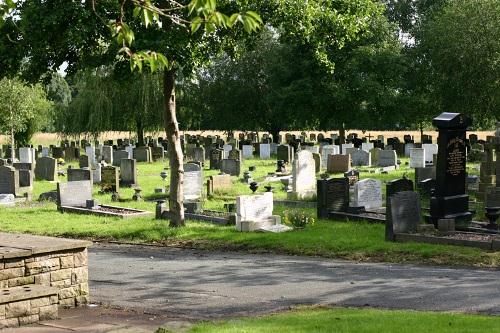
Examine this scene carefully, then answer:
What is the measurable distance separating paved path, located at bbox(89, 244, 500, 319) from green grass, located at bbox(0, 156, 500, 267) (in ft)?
2.60

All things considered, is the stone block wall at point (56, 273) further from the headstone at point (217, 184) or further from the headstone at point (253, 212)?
the headstone at point (217, 184)

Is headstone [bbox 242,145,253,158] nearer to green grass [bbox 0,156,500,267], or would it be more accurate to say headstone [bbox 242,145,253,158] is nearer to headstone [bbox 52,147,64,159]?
headstone [bbox 52,147,64,159]

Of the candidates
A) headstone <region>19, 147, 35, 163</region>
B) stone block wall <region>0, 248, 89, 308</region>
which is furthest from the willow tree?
stone block wall <region>0, 248, 89, 308</region>

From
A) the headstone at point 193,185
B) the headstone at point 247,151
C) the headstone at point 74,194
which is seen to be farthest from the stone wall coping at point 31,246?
the headstone at point 247,151

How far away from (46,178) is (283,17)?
58.2 feet

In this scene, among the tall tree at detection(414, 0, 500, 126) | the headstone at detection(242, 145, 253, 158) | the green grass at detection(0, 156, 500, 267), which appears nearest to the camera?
the green grass at detection(0, 156, 500, 267)

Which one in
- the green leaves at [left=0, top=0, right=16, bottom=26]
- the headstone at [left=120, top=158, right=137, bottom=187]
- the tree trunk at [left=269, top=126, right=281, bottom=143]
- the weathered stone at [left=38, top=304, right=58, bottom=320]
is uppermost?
the tree trunk at [left=269, top=126, right=281, bottom=143]

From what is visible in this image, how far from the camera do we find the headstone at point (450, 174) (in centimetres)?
1719

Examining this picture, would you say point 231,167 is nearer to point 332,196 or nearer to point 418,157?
point 418,157

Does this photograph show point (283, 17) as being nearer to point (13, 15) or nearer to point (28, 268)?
point (13, 15)

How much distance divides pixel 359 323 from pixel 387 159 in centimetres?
2752

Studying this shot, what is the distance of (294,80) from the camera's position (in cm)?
5038

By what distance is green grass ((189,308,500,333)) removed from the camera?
8.52m

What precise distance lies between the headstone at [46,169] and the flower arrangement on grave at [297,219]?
52.9 ft
